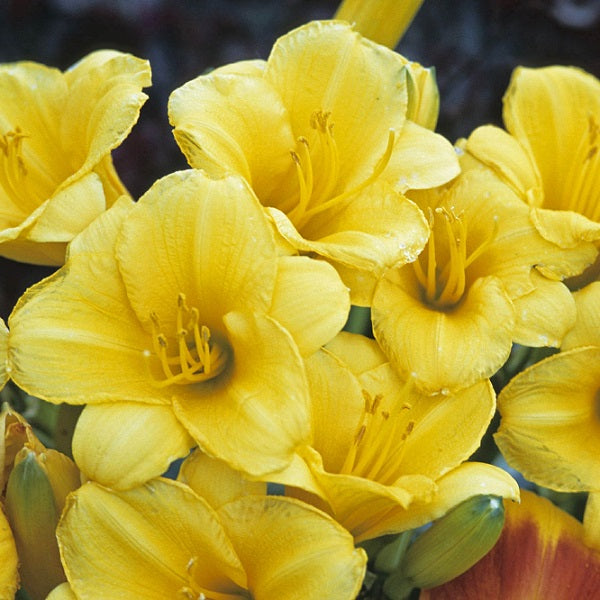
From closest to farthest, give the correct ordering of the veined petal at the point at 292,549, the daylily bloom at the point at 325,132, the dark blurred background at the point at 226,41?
the veined petal at the point at 292,549 < the daylily bloom at the point at 325,132 < the dark blurred background at the point at 226,41

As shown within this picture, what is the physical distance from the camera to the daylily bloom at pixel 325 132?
2.01 feet

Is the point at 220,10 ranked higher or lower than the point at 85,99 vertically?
lower

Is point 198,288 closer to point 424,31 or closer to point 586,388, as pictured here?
point 586,388

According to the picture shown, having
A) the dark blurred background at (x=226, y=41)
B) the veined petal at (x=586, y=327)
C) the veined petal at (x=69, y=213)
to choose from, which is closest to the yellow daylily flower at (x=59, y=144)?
the veined petal at (x=69, y=213)

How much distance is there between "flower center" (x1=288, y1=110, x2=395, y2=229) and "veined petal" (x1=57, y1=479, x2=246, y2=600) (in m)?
0.21

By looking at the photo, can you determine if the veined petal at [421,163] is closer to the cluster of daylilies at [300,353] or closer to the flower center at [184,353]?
the cluster of daylilies at [300,353]

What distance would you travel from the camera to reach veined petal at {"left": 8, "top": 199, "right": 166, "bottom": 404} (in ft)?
1.76

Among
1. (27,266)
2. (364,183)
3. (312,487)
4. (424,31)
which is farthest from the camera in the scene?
(424,31)

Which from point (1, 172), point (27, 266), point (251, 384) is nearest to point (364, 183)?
point (251, 384)

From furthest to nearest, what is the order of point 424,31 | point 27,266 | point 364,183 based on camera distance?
1. point 424,31
2. point 27,266
3. point 364,183

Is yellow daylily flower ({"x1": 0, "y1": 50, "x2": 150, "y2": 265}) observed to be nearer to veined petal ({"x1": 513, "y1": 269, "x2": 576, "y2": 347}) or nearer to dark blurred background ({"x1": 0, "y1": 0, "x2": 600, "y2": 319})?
veined petal ({"x1": 513, "y1": 269, "x2": 576, "y2": 347})

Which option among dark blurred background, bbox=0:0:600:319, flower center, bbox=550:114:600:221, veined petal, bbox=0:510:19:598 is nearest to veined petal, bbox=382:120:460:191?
flower center, bbox=550:114:600:221

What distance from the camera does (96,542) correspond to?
53 centimetres

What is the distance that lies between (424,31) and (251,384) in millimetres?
936
